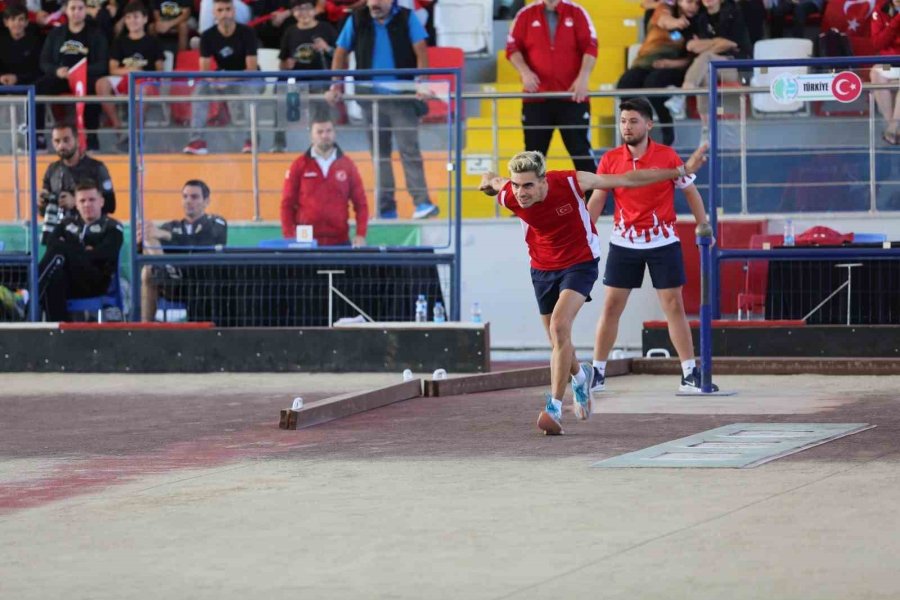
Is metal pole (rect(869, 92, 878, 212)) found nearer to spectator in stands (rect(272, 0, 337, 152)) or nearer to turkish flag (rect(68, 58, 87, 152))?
spectator in stands (rect(272, 0, 337, 152))

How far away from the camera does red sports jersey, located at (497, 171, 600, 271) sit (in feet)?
34.1

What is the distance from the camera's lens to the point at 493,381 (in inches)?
531

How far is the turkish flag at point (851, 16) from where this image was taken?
19.9m

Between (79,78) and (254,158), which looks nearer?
(254,158)

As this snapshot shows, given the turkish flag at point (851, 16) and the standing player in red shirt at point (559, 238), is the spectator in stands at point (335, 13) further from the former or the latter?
the standing player in red shirt at point (559, 238)

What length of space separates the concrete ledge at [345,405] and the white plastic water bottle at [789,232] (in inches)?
162

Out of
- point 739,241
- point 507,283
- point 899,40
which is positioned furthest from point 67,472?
point 899,40

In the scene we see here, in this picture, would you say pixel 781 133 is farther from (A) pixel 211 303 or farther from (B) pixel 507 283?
(A) pixel 211 303

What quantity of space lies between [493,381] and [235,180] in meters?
3.47

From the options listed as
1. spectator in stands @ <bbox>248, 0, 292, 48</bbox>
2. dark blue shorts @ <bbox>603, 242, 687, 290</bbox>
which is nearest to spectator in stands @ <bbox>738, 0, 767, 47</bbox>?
spectator in stands @ <bbox>248, 0, 292, 48</bbox>

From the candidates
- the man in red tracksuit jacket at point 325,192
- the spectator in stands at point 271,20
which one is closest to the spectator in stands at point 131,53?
the spectator in stands at point 271,20

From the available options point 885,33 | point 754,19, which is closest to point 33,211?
point 754,19

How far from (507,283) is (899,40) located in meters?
4.96

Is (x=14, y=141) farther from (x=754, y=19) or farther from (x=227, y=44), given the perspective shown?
(x=754, y=19)
